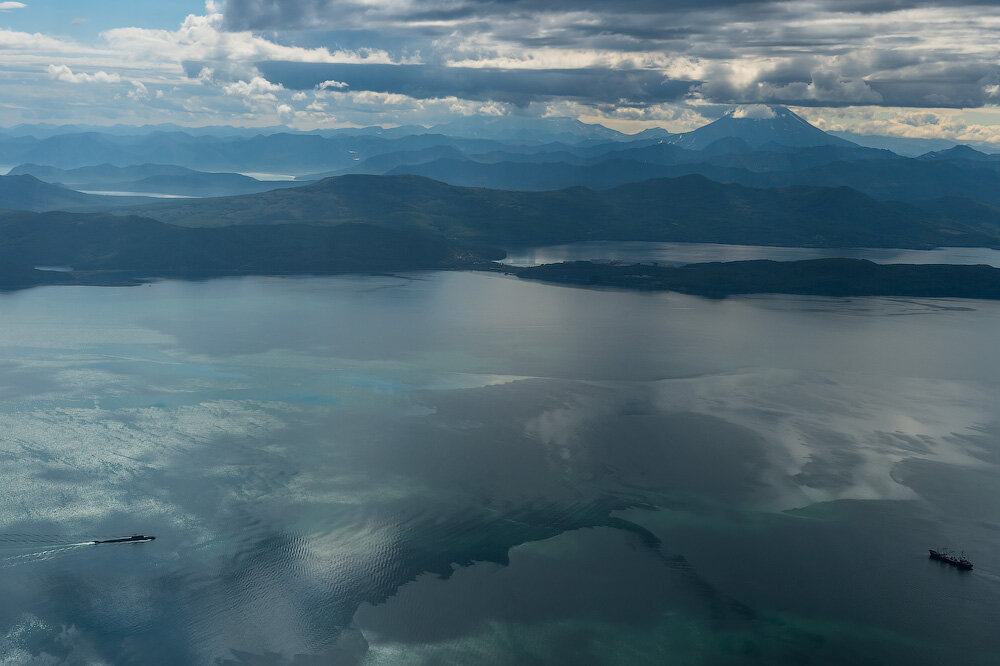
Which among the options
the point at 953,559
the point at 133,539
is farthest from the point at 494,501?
Result: the point at 953,559

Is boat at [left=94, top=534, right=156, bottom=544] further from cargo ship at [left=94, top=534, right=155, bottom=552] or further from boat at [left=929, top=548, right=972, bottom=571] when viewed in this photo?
boat at [left=929, top=548, right=972, bottom=571]

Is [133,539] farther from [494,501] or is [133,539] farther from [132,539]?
[494,501]

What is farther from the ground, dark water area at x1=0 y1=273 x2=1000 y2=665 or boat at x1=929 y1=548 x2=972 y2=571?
boat at x1=929 y1=548 x2=972 y2=571

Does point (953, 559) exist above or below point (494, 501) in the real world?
above

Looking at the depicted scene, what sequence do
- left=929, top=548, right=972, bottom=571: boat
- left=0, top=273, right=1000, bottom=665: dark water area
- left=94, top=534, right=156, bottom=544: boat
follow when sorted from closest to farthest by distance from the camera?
left=0, top=273, right=1000, bottom=665: dark water area → left=929, top=548, right=972, bottom=571: boat → left=94, top=534, right=156, bottom=544: boat

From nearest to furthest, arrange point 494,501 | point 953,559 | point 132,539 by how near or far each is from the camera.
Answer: point 953,559 < point 132,539 < point 494,501

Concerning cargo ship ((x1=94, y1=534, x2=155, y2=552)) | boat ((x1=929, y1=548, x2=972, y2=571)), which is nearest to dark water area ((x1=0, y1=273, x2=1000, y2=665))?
cargo ship ((x1=94, y1=534, x2=155, y2=552))

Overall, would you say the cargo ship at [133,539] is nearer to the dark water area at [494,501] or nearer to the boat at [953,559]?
the dark water area at [494,501]
